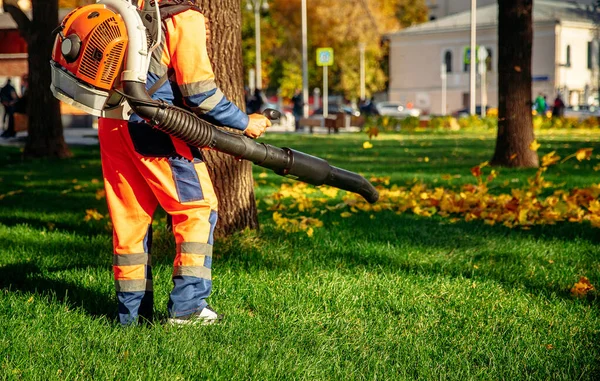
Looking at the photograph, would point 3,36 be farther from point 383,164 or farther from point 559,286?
point 559,286

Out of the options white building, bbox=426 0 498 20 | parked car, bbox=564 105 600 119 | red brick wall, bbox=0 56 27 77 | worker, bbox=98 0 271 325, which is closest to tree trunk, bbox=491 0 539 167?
worker, bbox=98 0 271 325

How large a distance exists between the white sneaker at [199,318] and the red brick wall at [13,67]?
99.3 feet

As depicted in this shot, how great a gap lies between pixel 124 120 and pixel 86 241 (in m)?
3.21

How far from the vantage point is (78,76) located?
3871 mm

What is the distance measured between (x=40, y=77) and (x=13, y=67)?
18.0m

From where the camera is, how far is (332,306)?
4820mm

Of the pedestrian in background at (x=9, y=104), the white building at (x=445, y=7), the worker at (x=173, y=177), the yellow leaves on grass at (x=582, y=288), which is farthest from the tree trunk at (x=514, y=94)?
the white building at (x=445, y=7)

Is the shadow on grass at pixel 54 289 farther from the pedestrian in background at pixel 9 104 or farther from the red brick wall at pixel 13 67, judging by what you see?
the red brick wall at pixel 13 67

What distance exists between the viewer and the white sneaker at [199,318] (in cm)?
426

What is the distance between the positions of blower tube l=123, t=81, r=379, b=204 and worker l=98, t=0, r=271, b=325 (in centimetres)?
12

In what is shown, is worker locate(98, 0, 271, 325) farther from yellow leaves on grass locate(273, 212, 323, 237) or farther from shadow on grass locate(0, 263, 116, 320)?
yellow leaves on grass locate(273, 212, 323, 237)

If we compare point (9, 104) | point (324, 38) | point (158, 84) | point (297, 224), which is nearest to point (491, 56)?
point (324, 38)

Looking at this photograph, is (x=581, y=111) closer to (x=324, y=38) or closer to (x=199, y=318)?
(x=324, y=38)

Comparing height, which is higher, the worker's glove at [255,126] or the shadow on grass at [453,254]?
the worker's glove at [255,126]
